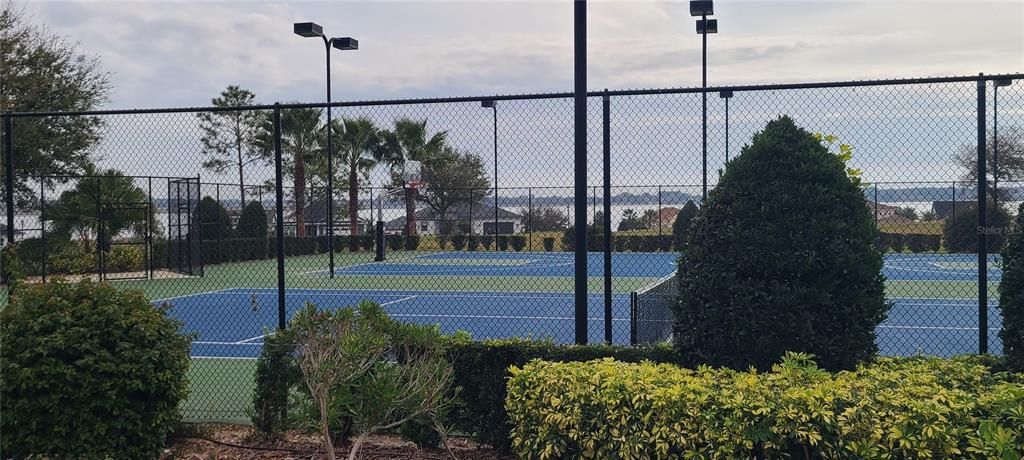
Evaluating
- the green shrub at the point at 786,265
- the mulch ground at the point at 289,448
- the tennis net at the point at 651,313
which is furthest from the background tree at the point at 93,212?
the green shrub at the point at 786,265

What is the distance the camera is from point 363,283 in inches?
888

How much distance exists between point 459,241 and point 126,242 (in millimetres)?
9559

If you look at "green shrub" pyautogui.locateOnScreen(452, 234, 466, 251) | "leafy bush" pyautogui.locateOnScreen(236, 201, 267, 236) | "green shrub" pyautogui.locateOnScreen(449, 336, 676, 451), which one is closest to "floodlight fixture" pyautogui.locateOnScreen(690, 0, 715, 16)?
"green shrub" pyautogui.locateOnScreen(449, 336, 676, 451)

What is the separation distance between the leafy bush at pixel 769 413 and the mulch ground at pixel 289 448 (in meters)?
1.33

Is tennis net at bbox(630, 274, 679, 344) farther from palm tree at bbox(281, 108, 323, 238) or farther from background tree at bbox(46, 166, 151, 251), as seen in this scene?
palm tree at bbox(281, 108, 323, 238)

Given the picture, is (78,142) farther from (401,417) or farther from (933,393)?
(933,393)

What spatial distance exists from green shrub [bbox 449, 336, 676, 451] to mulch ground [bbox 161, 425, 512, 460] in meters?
0.21

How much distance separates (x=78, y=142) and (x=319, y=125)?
10.3 meters

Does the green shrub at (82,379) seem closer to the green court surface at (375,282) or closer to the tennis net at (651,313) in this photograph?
the tennis net at (651,313)

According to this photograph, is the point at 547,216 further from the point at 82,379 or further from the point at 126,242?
the point at 82,379

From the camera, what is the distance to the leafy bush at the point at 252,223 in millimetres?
26239

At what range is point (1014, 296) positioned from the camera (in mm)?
4398

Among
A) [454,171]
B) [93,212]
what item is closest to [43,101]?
[93,212]

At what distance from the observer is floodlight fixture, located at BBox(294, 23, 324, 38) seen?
1945 centimetres
